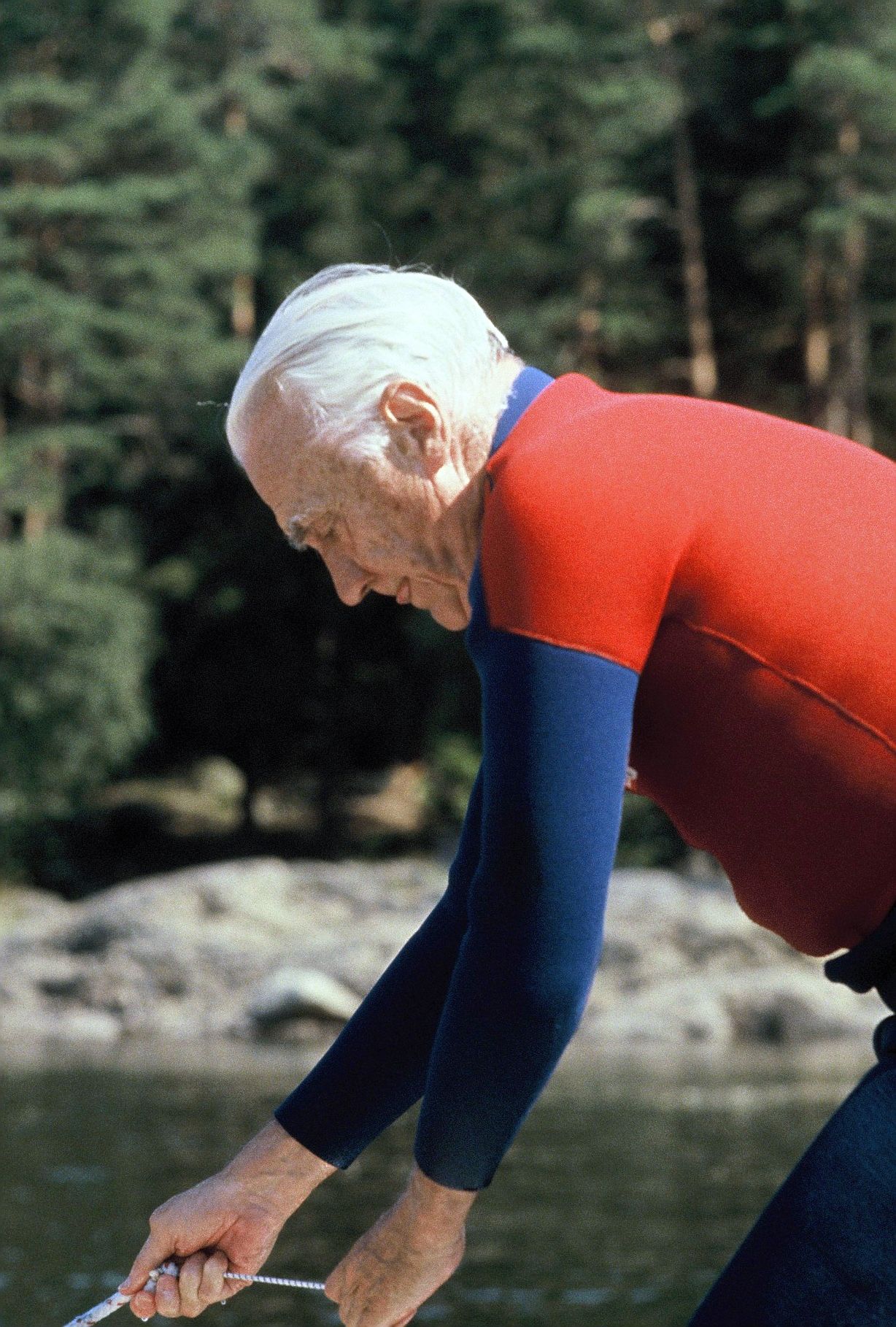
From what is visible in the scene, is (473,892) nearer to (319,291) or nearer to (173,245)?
(319,291)

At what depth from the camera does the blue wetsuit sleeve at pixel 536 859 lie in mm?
1651

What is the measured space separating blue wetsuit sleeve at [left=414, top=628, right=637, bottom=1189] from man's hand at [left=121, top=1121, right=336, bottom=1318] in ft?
1.54

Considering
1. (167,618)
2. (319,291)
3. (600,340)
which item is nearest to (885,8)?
(600,340)

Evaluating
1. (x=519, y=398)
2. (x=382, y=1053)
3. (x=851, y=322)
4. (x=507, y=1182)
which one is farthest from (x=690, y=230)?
(x=519, y=398)

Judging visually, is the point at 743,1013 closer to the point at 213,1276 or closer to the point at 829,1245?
the point at 213,1276

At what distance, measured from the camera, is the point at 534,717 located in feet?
5.43

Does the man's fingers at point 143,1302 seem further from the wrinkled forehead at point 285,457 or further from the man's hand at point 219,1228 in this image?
the wrinkled forehead at point 285,457

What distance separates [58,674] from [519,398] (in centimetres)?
2523

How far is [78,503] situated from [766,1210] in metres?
28.8

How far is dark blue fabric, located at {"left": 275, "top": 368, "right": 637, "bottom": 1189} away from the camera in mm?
1651

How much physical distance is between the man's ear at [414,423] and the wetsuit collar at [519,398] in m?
0.05

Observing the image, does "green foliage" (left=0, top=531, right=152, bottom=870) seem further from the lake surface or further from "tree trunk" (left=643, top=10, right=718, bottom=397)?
the lake surface

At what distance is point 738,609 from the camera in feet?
5.57

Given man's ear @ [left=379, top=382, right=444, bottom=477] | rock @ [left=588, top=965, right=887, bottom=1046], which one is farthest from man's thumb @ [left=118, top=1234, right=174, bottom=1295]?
rock @ [left=588, top=965, right=887, bottom=1046]
